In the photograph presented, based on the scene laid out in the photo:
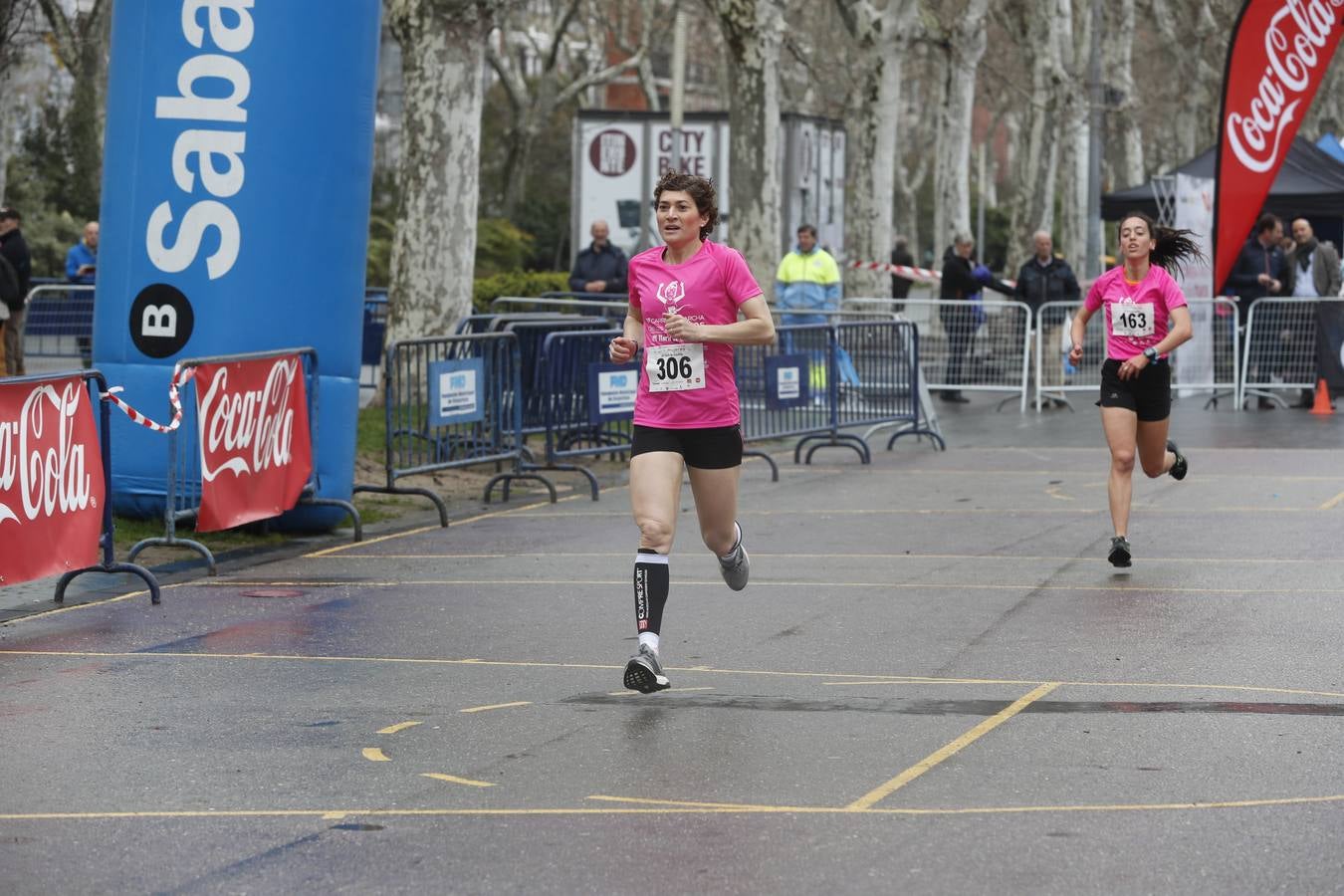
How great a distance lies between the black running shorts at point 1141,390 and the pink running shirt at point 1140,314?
0.35 feet

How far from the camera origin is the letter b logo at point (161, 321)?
13.0 meters

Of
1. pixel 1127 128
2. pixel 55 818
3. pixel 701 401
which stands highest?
pixel 1127 128

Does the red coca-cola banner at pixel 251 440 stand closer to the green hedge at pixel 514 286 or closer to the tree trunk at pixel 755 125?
the tree trunk at pixel 755 125

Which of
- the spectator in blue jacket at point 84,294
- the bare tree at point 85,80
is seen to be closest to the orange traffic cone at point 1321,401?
the spectator in blue jacket at point 84,294

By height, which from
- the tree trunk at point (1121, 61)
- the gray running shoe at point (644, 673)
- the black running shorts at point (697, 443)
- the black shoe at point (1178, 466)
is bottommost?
the gray running shoe at point (644, 673)

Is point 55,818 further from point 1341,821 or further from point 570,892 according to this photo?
point 1341,821

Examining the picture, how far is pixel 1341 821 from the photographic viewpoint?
610cm

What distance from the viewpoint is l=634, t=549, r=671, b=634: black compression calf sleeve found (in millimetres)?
8172

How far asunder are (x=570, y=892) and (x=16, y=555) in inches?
208

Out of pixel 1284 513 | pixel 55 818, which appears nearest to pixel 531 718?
pixel 55 818

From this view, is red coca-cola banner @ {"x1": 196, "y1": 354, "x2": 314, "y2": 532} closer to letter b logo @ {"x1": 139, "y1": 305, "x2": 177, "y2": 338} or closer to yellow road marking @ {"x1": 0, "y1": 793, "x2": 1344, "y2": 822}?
letter b logo @ {"x1": 139, "y1": 305, "x2": 177, "y2": 338}

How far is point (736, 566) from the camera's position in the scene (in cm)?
899

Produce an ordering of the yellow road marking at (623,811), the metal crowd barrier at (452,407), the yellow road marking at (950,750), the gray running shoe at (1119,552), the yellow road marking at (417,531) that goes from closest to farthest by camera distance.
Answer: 1. the yellow road marking at (623,811)
2. the yellow road marking at (950,750)
3. the gray running shoe at (1119,552)
4. the yellow road marking at (417,531)
5. the metal crowd barrier at (452,407)

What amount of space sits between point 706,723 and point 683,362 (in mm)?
1490
